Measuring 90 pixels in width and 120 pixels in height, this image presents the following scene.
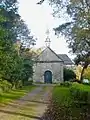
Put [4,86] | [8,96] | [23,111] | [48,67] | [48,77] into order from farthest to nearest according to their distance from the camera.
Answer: [48,67] → [48,77] → [4,86] → [8,96] → [23,111]

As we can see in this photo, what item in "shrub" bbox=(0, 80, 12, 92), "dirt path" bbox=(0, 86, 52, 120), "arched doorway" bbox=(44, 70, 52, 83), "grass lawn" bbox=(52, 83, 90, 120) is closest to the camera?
"dirt path" bbox=(0, 86, 52, 120)

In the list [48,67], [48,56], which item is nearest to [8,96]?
[48,56]

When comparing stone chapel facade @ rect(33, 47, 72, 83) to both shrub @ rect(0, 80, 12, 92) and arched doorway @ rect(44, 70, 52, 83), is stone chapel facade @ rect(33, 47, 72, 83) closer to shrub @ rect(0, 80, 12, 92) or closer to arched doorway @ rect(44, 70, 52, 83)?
arched doorway @ rect(44, 70, 52, 83)

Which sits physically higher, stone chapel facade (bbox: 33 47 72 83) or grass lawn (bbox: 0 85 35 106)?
stone chapel facade (bbox: 33 47 72 83)

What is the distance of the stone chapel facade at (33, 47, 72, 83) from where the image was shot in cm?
8656

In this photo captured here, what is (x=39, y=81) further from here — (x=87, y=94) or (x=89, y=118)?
(x=89, y=118)

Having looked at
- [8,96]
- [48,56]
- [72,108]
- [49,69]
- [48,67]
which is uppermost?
[48,56]

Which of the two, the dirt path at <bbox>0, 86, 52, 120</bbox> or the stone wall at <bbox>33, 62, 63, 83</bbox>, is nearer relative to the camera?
the dirt path at <bbox>0, 86, 52, 120</bbox>

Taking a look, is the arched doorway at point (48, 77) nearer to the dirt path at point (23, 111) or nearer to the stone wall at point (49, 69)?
the stone wall at point (49, 69)

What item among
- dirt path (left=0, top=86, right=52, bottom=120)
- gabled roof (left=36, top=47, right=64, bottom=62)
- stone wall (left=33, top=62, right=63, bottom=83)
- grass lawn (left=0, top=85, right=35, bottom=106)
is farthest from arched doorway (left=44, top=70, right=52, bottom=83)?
dirt path (left=0, top=86, right=52, bottom=120)

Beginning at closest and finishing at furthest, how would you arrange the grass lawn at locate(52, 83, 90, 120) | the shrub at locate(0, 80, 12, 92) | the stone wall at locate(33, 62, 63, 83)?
the grass lawn at locate(52, 83, 90, 120) → the shrub at locate(0, 80, 12, 92) → the stone wall at locate(33, 62, 63, 83)

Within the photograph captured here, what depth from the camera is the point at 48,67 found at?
87812mm

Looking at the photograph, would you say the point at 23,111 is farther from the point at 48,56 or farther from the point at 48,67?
the point at 48,67

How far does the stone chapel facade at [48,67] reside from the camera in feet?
Answer: 284
